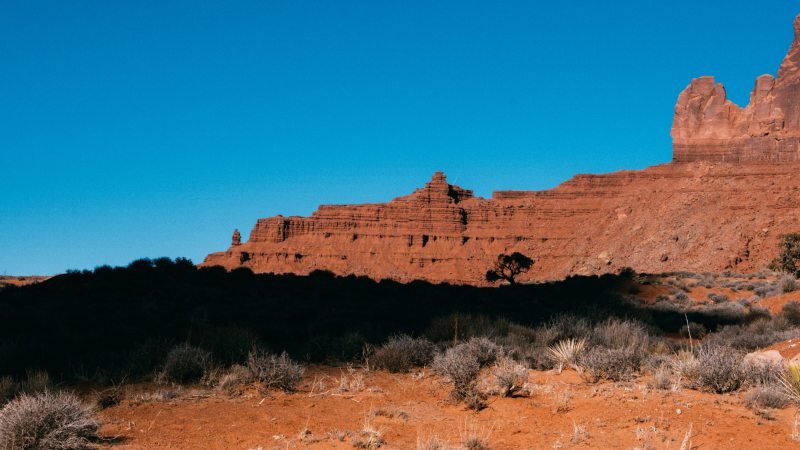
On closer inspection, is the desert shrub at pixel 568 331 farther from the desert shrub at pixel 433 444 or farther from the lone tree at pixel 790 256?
the lone tree at pixel 790 256

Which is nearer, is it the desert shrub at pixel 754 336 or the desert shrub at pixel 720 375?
the desert shrub at pixel 720 375

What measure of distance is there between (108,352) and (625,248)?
81.8m

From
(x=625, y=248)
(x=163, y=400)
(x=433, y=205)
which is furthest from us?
(x=433, y=205)

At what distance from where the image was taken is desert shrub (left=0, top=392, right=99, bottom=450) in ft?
22.4

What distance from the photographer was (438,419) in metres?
8.63

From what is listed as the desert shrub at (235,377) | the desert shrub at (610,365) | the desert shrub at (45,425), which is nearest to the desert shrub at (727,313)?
the desert shrub at (610,365)

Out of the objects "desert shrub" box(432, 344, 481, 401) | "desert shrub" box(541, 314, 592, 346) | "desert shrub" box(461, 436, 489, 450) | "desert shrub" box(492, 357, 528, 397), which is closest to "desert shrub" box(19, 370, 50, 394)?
"desert shrub" box(432, 344, 481, 401)

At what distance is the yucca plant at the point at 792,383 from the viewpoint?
8047mm

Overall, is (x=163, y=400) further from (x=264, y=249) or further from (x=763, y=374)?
(x=264, y=249)

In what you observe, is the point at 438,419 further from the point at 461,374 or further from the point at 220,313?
the point at 220,313

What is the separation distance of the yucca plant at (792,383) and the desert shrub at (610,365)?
216 cm

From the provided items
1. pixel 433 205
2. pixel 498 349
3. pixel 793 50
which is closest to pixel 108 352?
pixel 498 349

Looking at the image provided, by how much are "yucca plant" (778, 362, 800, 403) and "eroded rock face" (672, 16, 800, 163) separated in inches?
3959

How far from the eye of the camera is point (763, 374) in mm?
9352
